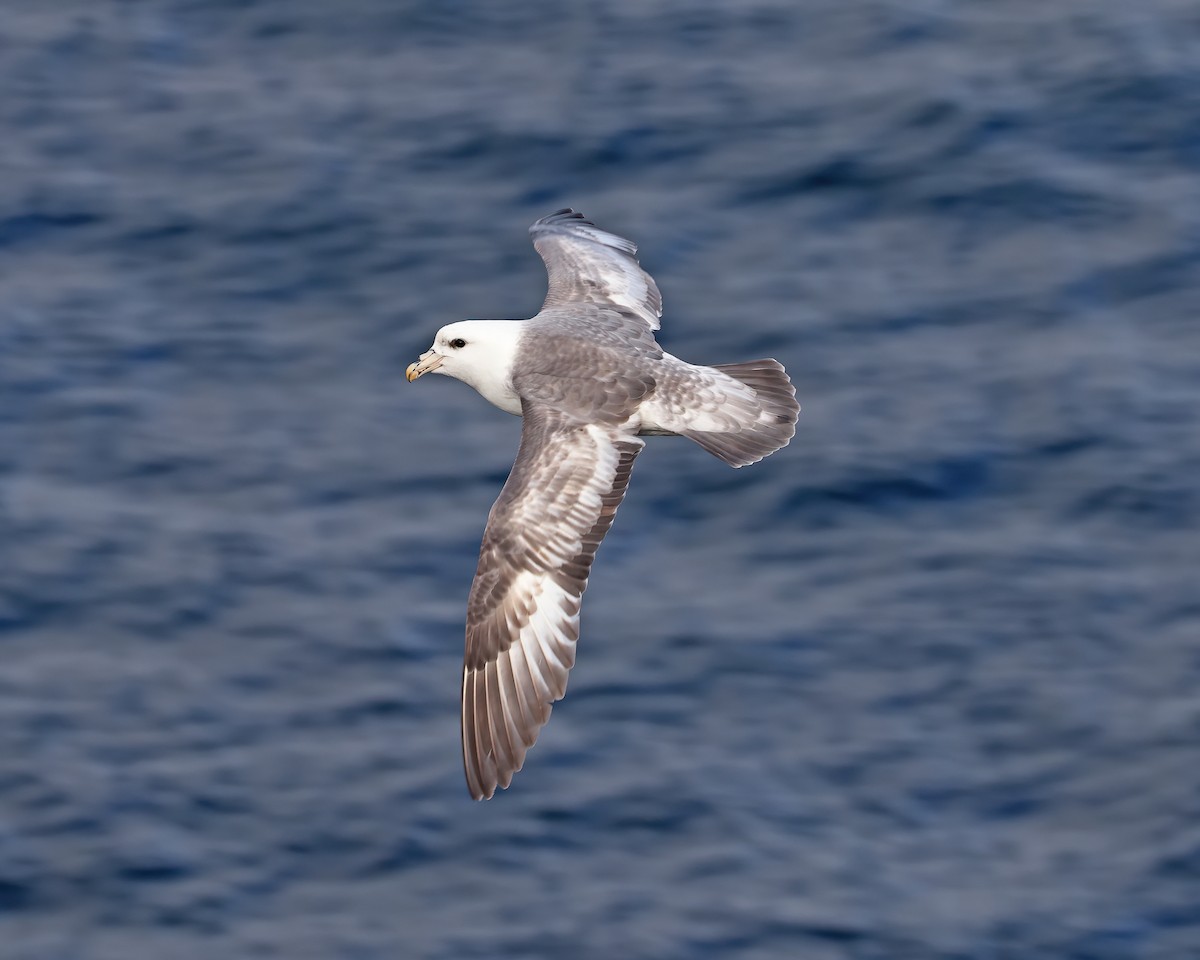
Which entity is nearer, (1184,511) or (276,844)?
(276,844)

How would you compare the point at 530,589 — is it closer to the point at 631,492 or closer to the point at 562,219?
the point at 562,219

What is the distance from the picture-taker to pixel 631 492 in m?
15.8

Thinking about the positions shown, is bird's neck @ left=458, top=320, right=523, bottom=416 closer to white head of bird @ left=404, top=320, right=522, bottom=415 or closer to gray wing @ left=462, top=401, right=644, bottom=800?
white head of bird @ left=404, top=320, right=522, bottom=415

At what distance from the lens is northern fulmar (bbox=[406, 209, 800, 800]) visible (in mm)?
11039

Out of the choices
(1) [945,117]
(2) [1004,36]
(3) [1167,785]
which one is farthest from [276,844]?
(2) [1004,36]

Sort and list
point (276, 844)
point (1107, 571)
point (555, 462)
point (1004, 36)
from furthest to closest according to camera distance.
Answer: point (1004, 36) → point (1107, 571) → point (276, 844) → point (555, 462)

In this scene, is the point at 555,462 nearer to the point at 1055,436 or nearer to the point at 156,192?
the point at 1055,436

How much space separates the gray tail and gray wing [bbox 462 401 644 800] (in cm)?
65

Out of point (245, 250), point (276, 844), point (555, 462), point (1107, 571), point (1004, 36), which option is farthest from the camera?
point (1004, 36)

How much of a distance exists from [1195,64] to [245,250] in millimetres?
7650

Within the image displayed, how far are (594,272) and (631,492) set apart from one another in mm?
2374

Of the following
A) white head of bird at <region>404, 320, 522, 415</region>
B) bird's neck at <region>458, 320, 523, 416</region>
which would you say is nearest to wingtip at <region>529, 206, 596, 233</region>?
white head of bird at <region>404, 320, 522, 415</region>

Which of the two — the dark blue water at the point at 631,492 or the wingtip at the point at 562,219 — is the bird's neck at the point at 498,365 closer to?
the wingtip at the point at 562,219

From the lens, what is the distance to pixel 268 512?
16.0 metres
